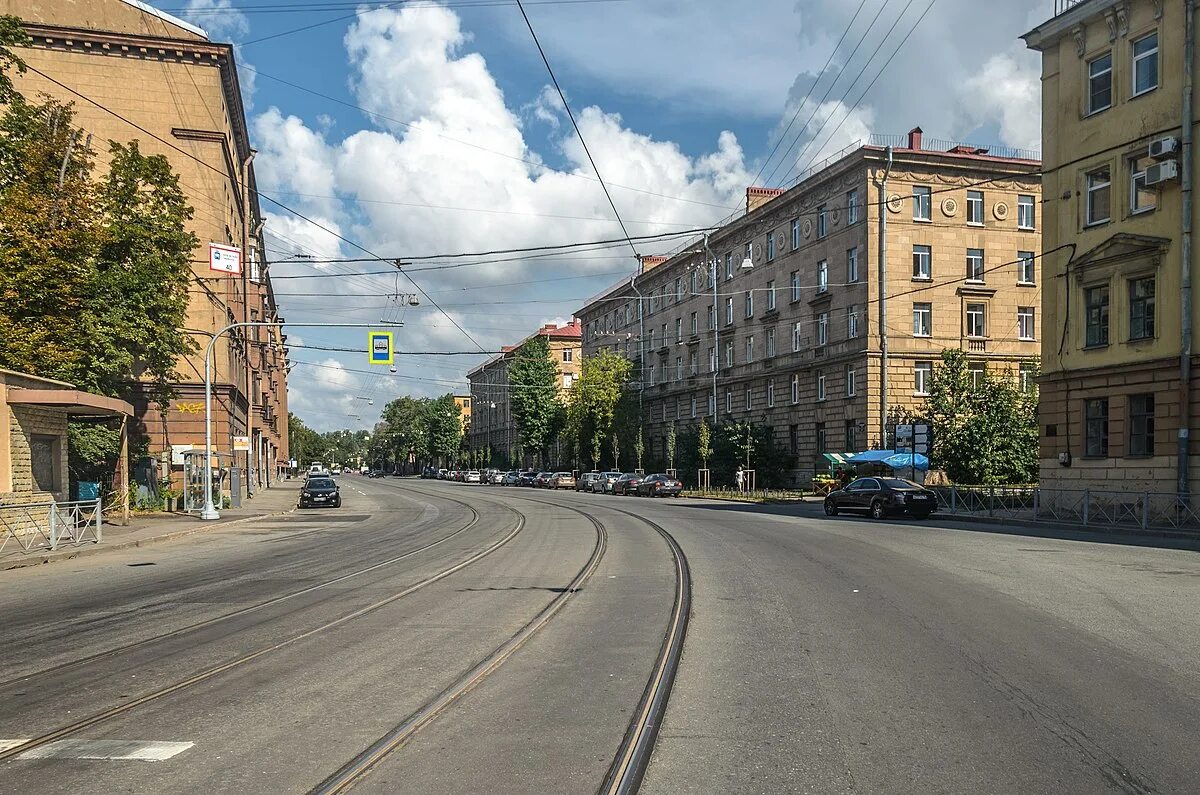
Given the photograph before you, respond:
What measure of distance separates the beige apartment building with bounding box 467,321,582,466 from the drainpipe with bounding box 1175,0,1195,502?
68.5 m

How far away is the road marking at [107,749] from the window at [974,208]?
1891 inches

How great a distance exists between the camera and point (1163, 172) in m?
26.3

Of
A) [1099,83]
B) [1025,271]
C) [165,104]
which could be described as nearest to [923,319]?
[1025,271]

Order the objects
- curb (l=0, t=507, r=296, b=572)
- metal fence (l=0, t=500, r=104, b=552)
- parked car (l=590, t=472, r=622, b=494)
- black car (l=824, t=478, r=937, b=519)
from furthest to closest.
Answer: parked car (l=590, t=472, r=622, b=494)
black car (l=824, t=478, r=937, b=519)
metal fence (l=0, t=500, r=104, b=552)
curb (l=0, t=507, r=296, b=572)

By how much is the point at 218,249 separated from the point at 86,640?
80.0 ft

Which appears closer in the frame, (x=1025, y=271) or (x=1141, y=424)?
(x=1141, y=424)

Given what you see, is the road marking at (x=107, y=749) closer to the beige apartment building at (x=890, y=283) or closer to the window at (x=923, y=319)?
the beige apartment building at (x=890, y=283)

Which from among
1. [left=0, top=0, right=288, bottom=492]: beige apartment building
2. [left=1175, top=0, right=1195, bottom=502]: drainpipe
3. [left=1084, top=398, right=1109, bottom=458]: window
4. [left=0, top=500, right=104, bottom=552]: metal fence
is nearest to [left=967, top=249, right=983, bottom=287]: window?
[left=1084, top=398, right=1109, bottom=458]: window

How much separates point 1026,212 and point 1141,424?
75.1 feet

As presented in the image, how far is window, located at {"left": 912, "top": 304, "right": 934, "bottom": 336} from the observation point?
152 feet

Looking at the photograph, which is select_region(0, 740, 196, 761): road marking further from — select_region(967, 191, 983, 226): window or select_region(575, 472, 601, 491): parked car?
select_region(575, 472, 601, 491): parked car

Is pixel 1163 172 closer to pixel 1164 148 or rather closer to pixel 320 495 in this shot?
pixel 1164 148

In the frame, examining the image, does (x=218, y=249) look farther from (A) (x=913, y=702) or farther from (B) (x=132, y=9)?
(A) (x=913, y=702)

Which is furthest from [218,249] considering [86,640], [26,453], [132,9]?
[86,640]
